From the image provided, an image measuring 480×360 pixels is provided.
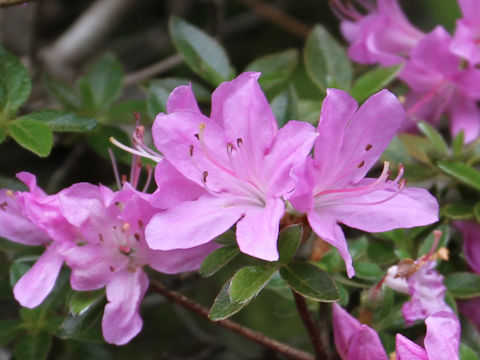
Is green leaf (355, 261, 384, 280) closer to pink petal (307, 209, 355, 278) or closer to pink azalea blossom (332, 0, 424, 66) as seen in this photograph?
pink petal (307, 209, 355, 278)

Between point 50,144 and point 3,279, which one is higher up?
point 50,144

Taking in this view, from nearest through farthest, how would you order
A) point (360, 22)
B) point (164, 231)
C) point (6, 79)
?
point (164, 231), point (6, 79), point (360, 22)

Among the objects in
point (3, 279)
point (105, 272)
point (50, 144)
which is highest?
point (50, 144)

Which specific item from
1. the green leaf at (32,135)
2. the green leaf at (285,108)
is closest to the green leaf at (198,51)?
the green leaf at (285,108)

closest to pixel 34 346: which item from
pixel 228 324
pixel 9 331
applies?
pixel 9 331

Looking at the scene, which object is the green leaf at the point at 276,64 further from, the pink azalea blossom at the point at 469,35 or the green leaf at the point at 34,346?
the green leaf at the point at 34,346

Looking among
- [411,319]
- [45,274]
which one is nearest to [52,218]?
[45,274]

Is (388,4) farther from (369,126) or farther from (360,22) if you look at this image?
(369,126)
